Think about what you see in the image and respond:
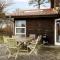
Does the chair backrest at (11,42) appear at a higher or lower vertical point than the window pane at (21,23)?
lower

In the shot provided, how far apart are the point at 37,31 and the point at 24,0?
8.75 metres

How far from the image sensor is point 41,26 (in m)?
18.3

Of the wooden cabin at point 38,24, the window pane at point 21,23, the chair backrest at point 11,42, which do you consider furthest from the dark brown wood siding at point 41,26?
the chair backrest at point 11,42

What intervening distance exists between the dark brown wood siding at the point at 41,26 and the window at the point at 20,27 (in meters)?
0.37

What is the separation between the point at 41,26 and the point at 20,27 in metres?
1.85

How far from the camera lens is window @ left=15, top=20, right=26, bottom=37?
60.9ft

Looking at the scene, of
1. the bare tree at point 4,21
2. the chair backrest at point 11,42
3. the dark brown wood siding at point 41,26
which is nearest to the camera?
the chair backrest at point 11,42

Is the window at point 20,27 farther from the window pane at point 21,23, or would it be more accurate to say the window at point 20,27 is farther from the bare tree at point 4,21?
the bare tree at point 4,21

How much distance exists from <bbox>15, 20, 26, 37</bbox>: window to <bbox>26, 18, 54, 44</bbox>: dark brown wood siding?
371 mm

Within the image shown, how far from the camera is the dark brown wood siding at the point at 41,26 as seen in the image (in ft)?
58.5

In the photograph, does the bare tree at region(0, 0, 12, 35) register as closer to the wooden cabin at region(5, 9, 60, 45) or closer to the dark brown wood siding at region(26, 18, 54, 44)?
the wooden cabin at region(5, 9, 60, 45)

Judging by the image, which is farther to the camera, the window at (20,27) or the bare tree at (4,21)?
the bare tree at (4,21)

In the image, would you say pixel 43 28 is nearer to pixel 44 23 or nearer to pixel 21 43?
pixel 44 23

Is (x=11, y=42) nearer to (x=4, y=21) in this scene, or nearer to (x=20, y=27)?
(x=20, y=27)
